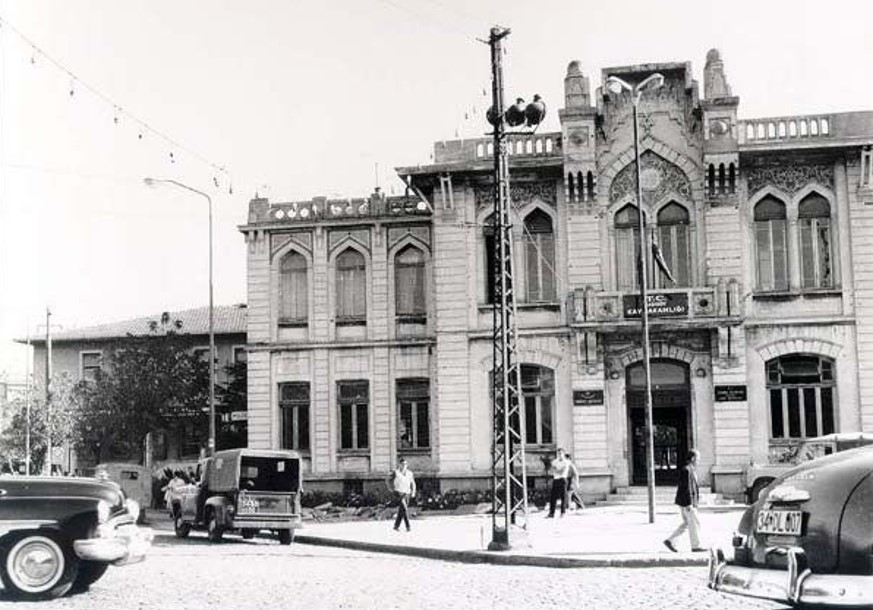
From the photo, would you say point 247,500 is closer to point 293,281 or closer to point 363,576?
point 363,576

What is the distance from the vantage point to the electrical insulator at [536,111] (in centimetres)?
1811

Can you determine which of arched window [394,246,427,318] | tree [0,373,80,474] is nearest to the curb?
arched window [394,246,427,318]

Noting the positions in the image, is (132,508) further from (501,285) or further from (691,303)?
(691,303)

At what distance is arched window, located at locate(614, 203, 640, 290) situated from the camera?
31078mm

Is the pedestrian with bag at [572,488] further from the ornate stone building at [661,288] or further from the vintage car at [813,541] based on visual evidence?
the vintage car at [813,541]

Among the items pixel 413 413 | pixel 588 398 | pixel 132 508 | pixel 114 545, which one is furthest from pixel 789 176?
pixel 114 545

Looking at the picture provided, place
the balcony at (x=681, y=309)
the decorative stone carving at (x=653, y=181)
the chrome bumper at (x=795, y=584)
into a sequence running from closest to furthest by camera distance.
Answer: the chrome bumper at (x=795, y=584) < the balcony at (x=681, y=309) < the decorative stone carving at (x=653, y=181)

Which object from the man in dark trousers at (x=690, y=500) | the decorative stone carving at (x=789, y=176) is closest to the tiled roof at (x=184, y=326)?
the decorative stone carving at (x=789, y=176)

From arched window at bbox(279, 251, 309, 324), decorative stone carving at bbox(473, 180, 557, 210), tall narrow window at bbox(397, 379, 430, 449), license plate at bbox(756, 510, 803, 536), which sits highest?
decorative stone carving at bbox(473, 180, 557, 210)

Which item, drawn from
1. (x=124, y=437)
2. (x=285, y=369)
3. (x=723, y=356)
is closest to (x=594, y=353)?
(x=723, y=356)

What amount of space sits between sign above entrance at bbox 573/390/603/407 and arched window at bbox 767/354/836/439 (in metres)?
4.51

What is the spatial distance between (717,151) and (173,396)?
77.0ft

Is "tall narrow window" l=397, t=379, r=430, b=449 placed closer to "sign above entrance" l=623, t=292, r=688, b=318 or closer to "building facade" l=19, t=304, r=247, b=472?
"sign above entrance" l=623, t=292, r=688, b=318

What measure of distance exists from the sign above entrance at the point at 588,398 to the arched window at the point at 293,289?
907 cm
